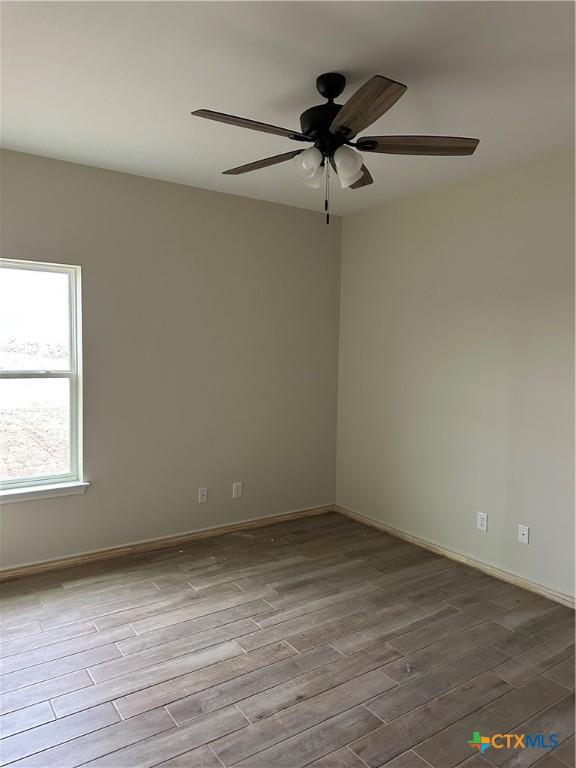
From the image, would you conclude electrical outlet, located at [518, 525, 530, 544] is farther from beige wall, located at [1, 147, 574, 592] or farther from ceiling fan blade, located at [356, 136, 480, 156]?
ceiling fan blade, located at [356, 136, 480, 156]

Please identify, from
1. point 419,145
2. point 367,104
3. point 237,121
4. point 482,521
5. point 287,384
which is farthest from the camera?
point 287,384

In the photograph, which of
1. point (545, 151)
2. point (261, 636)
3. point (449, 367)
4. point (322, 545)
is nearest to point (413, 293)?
point (449, 367)

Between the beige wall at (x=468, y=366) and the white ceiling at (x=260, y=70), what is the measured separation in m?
0.50

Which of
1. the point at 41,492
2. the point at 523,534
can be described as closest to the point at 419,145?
the point at 523,534

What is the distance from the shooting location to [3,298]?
3234 millimetres

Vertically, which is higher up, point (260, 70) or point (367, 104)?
point (260, 70)

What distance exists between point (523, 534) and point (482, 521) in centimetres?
29

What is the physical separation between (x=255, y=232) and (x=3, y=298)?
5.99ft

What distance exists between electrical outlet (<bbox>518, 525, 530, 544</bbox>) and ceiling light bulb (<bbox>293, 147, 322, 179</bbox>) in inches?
96.0

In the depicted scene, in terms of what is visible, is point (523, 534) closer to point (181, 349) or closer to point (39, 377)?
point (181, 349)

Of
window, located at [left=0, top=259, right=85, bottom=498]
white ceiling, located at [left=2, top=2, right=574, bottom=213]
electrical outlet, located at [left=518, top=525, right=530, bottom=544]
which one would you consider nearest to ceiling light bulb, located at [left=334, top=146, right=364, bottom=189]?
white ceiling, located at [left=2, top=2, right=574, bottom=213]

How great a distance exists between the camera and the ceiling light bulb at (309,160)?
7.17 ft

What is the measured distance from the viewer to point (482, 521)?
351 centimetres

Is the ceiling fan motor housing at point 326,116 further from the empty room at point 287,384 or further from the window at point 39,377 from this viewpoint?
the window at point 39,377
